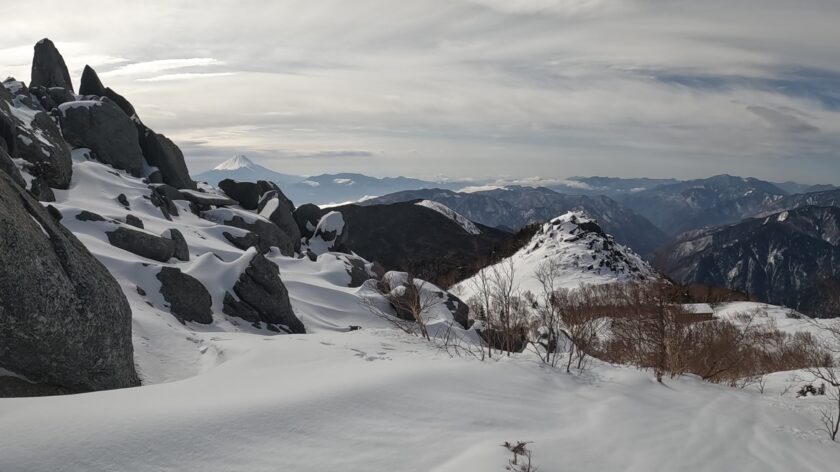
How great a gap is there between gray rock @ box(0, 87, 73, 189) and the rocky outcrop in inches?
875

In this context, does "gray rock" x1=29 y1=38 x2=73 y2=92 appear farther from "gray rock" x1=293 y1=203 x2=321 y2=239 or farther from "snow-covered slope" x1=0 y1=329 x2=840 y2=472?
"snow-covered slope" x1=0 y1=329 x2=840 y2=472

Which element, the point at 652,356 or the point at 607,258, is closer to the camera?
the point at 652,356

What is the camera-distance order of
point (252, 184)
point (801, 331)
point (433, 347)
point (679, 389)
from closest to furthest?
1. point (679, 389)
2. point (433, 347)
3. point (801, 331)
4. point (252, 184)

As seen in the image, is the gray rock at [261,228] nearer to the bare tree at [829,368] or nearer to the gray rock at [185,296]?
the gray rock at [185,296]

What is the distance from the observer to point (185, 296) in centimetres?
2078

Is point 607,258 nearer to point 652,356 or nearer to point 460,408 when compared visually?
point 652,356

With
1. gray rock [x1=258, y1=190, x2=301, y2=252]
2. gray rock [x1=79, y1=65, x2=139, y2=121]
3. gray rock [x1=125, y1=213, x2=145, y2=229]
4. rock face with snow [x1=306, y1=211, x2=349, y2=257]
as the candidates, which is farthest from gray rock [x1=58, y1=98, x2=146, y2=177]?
gray rock [x1=125, y1=213, x2=145, y2=229]

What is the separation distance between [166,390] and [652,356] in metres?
14.2

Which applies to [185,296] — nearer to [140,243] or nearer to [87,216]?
[140,243]

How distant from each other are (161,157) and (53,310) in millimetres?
58358

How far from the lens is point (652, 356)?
14867 mm

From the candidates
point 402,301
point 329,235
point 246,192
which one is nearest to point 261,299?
point 402,301

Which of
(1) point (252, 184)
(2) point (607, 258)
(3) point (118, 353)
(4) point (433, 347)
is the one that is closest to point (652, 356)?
(4) point (433, 347)

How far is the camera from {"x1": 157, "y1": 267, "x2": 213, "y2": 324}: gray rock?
66.3 ft
